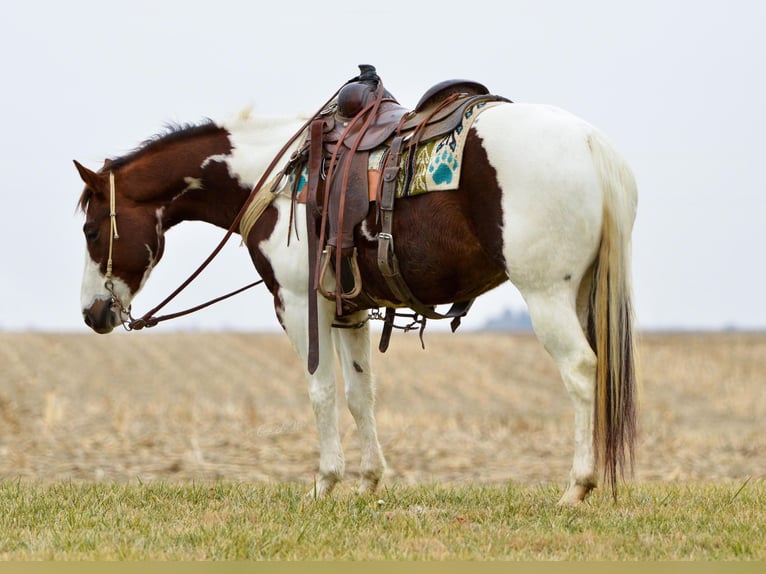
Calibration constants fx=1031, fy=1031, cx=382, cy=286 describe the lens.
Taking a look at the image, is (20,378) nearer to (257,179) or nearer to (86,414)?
(86,414)

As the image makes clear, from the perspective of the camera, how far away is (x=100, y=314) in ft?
24.9

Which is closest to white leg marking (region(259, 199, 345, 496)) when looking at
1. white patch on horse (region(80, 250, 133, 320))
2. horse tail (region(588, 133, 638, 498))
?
white patch on horse (region(80, 250, 133, 320))

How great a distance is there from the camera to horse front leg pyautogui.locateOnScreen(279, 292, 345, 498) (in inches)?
272

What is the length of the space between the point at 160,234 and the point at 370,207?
1903 mm

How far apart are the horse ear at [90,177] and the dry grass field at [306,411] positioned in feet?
13.8

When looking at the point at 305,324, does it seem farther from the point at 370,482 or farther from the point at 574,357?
the point at 574,357

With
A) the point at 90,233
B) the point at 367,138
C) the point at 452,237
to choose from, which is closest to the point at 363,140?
the point at 367,138

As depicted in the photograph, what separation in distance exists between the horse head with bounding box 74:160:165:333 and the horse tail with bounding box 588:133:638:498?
334 cm

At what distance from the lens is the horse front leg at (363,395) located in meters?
7.26

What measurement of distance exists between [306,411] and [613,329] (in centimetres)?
1208

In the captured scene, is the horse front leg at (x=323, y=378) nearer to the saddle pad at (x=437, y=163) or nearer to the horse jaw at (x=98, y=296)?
the saddle pad at (x=437, y=163)

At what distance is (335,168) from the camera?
6801 millimetres

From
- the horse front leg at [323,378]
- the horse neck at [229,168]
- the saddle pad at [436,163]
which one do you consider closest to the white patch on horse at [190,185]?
the horse neck at [229,168]

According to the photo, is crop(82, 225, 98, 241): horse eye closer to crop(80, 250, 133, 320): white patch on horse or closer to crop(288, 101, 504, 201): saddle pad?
crop(80, 250, 133, 320): white patch on horse
